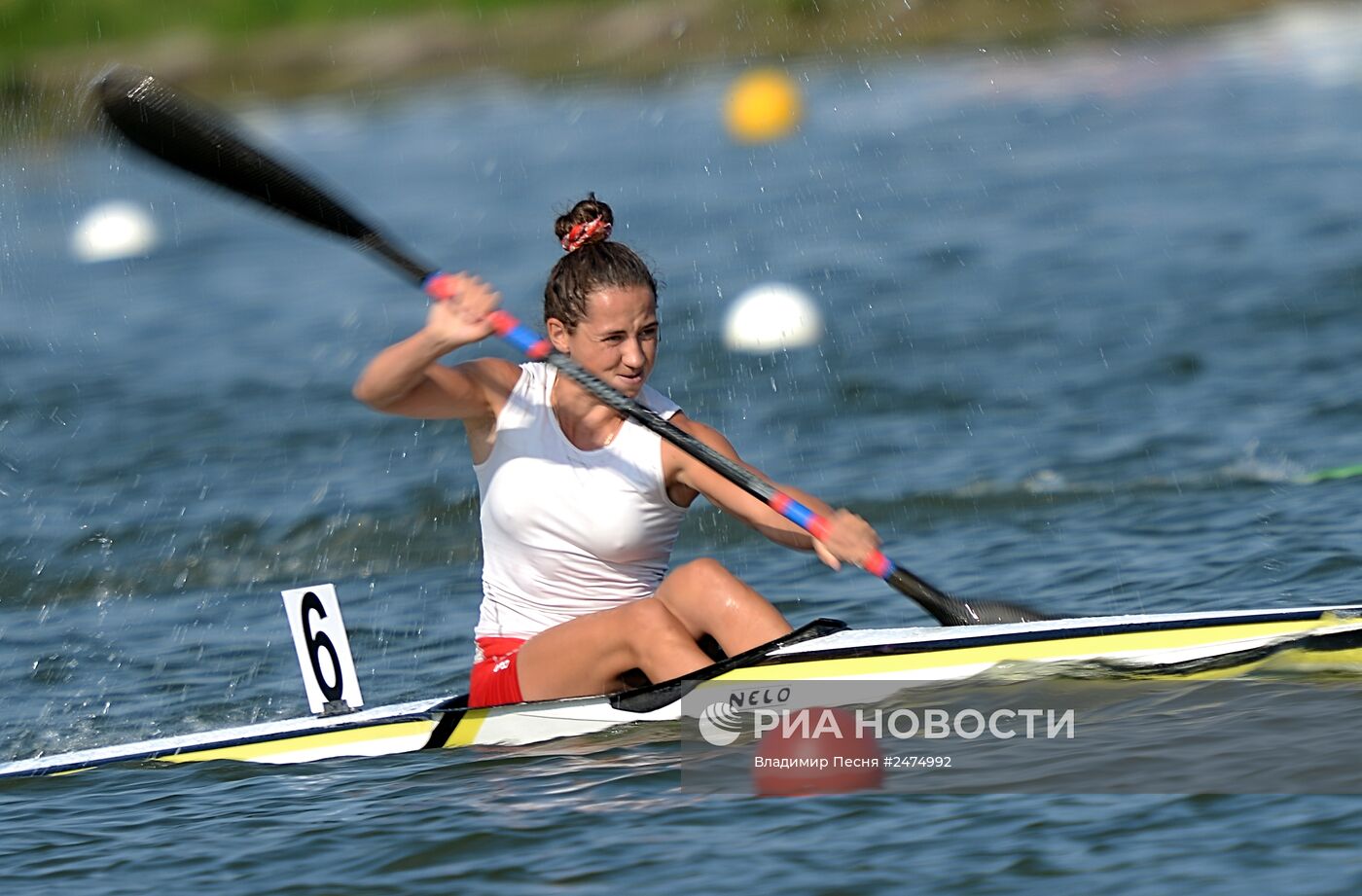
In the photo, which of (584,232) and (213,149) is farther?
(213,149)

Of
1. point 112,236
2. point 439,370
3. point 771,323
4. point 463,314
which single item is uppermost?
point 112,236

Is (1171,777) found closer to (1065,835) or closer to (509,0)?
(1065,835)

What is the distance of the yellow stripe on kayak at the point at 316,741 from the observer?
16.2ft

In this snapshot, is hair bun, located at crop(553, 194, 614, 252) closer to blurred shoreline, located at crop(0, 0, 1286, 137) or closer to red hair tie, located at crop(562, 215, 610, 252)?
red hair tie, located at crop(562, 215, 610, 252)

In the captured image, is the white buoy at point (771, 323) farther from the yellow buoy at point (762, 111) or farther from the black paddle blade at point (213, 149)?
the yellow buoy at point (762, 111)

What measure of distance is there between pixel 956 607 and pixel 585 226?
139cm

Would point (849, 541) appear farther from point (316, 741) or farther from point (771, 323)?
point (771, 323)

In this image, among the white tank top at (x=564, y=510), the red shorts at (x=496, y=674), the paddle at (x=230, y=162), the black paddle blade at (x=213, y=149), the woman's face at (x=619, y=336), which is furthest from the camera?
the black paddle blade at (x=213, y=149)

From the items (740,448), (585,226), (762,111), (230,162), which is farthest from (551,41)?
(585,226)

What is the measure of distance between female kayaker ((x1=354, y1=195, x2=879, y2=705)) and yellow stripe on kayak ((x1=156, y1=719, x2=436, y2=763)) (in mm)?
230

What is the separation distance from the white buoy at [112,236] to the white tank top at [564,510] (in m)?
13.1

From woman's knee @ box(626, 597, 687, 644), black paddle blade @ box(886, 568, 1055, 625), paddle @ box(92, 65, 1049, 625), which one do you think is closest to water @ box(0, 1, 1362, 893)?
woman's knee @ box(626, 597, 687, 644)

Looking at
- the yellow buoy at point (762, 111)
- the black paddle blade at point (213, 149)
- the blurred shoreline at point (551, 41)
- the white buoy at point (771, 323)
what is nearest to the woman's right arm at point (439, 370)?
the black paddle blade at point (213, 149)

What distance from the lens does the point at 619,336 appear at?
4.61 metres
